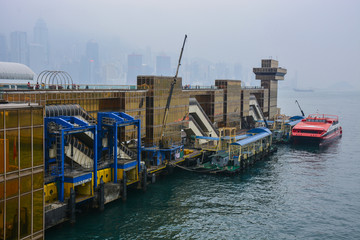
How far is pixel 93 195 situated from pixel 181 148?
30.4 meters

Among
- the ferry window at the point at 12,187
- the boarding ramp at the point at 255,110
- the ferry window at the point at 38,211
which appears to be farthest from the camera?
the boarding ramp at the point at 255,110

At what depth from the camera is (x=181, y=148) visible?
3105 inches

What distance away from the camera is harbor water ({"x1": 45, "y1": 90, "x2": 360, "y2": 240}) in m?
45.4

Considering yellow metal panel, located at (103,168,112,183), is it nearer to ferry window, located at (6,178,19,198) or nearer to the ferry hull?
ferry window, located at (6,178,19,198)

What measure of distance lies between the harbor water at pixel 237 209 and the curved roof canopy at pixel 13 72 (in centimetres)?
2577

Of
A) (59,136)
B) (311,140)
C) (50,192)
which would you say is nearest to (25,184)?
(50,192)

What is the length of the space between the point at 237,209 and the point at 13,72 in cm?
4059

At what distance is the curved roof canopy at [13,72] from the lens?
196ft

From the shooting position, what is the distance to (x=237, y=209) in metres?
54.0

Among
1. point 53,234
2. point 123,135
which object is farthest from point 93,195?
point 123,135

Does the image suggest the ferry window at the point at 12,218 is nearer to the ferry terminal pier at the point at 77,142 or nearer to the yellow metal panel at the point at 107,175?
the ferry terminal pier at the point at 77,142

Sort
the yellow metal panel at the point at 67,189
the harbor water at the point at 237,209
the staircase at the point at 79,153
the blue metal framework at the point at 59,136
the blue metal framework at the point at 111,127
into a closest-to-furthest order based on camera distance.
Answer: the harbor water at the point at 237,209, the blue metal framework at the point at 59,136, the yellow metal panel at the point at 67,189, the staircase at the point at 79,153, the blue metal framework at the point at 111,127

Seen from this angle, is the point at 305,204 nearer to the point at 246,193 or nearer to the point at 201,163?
the point at 246,193

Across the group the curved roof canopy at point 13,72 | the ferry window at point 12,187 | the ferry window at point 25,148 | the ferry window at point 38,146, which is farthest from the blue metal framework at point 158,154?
the ferry window at point 12,187
